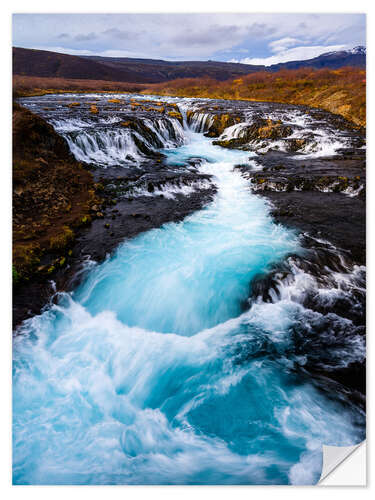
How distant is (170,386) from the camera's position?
311 cm

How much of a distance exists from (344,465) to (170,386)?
6.05 feet

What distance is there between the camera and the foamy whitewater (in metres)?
2.28

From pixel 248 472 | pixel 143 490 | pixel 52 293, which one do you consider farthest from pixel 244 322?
pixel 52 293

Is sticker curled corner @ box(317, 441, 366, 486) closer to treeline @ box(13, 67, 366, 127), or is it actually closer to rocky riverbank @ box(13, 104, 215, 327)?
rocky riverbank @ box(13, 104, 215, 327)

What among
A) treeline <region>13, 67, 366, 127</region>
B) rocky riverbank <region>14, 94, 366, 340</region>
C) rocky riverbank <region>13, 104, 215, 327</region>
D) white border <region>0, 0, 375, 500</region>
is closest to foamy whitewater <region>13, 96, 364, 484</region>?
white border <region>0, 0, 375, 500</region>

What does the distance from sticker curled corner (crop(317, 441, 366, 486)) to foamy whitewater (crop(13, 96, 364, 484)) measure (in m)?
0.06

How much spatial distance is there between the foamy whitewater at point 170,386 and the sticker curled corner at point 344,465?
6 cm

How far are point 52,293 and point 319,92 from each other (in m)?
29.0

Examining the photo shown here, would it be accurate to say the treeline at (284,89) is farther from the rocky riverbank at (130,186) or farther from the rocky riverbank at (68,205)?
the rocky riverbank at (68,205)

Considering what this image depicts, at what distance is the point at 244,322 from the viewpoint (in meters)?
3.79

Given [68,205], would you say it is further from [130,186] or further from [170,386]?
[170,386]

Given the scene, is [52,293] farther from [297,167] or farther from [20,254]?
[297,167]
